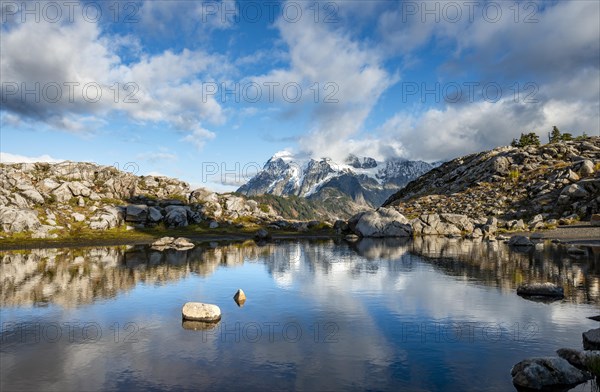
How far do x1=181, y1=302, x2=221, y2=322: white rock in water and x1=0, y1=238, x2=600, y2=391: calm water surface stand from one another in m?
1.02

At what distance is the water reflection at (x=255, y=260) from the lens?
5025cm

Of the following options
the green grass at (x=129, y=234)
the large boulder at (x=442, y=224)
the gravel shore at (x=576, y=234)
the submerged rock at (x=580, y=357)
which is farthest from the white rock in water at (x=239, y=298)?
the large boulder at (x=442, y=224)

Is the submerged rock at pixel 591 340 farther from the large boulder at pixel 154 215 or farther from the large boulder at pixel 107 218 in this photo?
the large boulder at pixel 154 215

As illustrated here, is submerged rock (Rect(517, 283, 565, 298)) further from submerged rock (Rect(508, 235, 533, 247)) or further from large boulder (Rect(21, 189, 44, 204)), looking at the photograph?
large boulder (Rect(21, 189, 44, 204))

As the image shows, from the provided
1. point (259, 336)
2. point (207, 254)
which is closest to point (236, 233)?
point (207, 254)

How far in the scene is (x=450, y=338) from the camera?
3112 cm

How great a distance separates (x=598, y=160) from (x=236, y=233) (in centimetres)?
14752

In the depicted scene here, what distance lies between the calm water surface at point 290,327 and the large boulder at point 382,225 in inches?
3237

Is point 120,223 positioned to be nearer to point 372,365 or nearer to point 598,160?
point 372,365

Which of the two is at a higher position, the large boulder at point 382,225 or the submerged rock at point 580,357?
the large boulder at point 382,225

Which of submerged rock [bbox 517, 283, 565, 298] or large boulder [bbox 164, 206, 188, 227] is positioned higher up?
large boulder [bbox 164, 206, 188, 227]

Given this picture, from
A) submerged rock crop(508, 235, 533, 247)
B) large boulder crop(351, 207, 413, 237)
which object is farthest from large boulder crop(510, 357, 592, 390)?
large boulder crop(351, 207, 413, 237)

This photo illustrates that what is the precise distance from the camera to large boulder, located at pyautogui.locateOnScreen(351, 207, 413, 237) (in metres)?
151

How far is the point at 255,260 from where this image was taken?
284 ft
